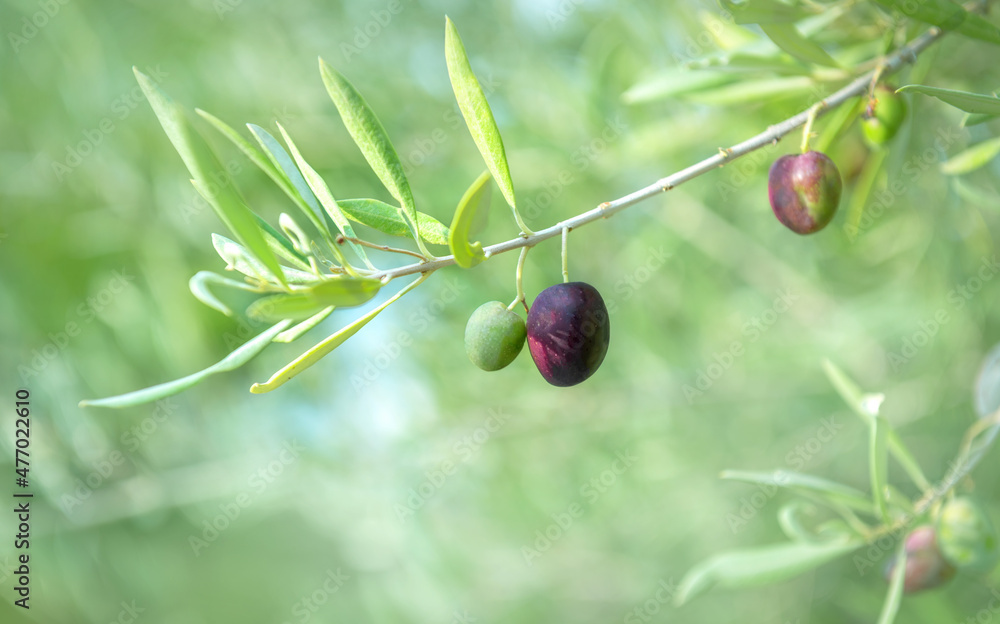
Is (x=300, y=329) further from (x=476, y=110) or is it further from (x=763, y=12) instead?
(x=763, y=12)

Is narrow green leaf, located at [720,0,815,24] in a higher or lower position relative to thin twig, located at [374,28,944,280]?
higher

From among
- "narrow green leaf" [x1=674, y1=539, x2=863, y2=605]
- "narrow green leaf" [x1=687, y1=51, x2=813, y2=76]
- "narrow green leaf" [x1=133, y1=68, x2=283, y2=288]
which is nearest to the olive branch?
"narrow green leaf" [x1=133, y1=68, x2=283, y2=288]

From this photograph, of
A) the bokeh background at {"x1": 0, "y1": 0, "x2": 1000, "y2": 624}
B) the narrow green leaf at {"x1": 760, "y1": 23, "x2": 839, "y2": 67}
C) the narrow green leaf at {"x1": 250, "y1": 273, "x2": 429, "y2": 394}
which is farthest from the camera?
the bokeh background at {"x1": 0, "y1": 0, "x2": 1000, "y2": 624}

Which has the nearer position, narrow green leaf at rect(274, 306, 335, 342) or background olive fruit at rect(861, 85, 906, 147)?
narrow green leaf at rect(274, 306, 335, 342)

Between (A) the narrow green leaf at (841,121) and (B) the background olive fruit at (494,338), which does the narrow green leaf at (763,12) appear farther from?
(B) the background olive fruit at (494,338)

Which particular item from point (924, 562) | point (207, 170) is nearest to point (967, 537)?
point (924, 562)

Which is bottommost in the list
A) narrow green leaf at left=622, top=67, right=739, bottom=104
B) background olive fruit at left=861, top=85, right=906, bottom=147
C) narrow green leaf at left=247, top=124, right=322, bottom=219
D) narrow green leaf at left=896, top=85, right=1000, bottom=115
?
background olive fruit at left=861, top=85, right=906, bottom=147

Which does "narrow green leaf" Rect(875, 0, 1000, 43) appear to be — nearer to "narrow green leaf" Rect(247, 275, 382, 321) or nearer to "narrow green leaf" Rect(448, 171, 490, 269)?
"narrow green leaf" Rect(448, 171, 490, 269)
